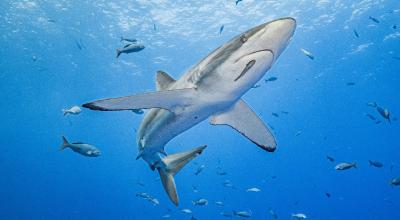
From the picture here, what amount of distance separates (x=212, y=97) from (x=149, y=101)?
0.80 meters

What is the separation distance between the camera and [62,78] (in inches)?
1448

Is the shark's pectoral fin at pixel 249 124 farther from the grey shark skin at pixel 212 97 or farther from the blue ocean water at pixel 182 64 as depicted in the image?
the blue ocean water at pixel 182 64

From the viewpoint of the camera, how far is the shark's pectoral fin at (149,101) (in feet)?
11.0

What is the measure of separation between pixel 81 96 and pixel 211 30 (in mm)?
23418

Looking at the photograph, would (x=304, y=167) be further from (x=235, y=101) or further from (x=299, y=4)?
(x=235, y=101)

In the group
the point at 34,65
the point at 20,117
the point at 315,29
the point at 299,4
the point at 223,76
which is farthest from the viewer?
the point at 20,117

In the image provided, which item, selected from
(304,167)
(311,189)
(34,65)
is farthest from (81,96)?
(311,189)

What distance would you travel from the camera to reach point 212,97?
3.88 metres

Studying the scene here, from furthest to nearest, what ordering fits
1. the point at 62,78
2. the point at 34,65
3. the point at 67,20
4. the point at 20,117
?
the point at 20,117, the point at 62,78, the point at 34,65, the point at 67,20

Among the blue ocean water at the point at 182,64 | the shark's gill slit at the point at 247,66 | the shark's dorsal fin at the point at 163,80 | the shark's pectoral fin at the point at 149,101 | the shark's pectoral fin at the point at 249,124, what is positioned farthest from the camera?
the blue ocean water at the point at 182,64

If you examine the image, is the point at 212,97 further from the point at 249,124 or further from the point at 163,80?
the point at 163,80

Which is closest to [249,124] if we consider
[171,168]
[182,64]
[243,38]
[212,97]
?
[212,97]

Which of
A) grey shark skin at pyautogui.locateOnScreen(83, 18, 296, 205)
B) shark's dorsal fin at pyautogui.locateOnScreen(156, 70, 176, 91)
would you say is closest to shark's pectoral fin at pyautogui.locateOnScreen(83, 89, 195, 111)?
grey shark skin at pyautogui.locateOnScreen(83, 18, 296, 205)

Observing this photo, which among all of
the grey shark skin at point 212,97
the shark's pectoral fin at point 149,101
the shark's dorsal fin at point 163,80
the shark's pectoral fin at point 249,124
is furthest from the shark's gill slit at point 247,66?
the shark's dorsal fin at point 163,80
